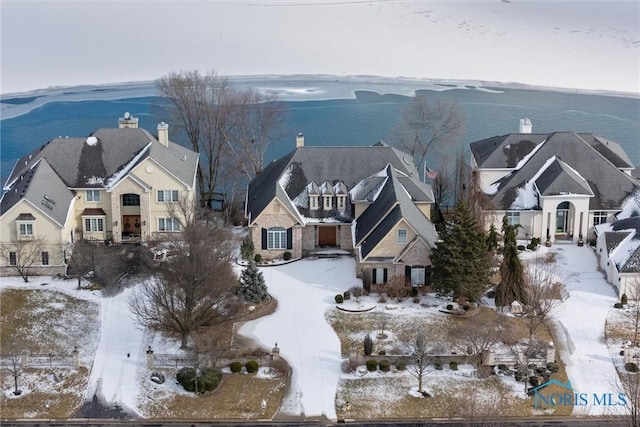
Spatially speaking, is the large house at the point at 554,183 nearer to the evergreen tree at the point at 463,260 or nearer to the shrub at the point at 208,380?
the evergreen tree at the point at 463,260

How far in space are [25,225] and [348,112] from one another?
4296 centimetres

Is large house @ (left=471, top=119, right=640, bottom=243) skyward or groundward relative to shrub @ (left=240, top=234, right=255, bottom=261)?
skyward

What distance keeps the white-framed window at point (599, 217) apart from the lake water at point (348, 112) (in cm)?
1771

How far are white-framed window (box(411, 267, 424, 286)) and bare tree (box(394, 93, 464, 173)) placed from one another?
1882 cm

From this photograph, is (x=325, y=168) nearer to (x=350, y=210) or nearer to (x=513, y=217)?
(x=350, y=210)

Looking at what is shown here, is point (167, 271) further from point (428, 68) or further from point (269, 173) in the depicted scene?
point (428, 68)

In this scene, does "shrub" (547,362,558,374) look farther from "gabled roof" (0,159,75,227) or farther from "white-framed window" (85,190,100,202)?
"white-framed window" (85,190,100,202)

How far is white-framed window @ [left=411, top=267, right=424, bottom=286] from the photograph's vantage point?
4700 cm

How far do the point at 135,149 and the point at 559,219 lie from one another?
2588 centimetres

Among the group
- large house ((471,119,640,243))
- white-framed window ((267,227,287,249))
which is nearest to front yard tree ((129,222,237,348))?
white-framed window ((267,227,287,249))

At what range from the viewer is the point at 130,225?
52.9 meters

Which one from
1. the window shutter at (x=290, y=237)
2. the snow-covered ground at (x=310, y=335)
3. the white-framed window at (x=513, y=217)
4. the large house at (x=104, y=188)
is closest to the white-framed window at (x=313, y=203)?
the window shutter at (x=290, y=237)

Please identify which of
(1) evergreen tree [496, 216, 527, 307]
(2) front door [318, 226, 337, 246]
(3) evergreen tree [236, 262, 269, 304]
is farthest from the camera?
(2) front door [318, 226, 337, 246]

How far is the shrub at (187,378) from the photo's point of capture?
3781 centimetres
